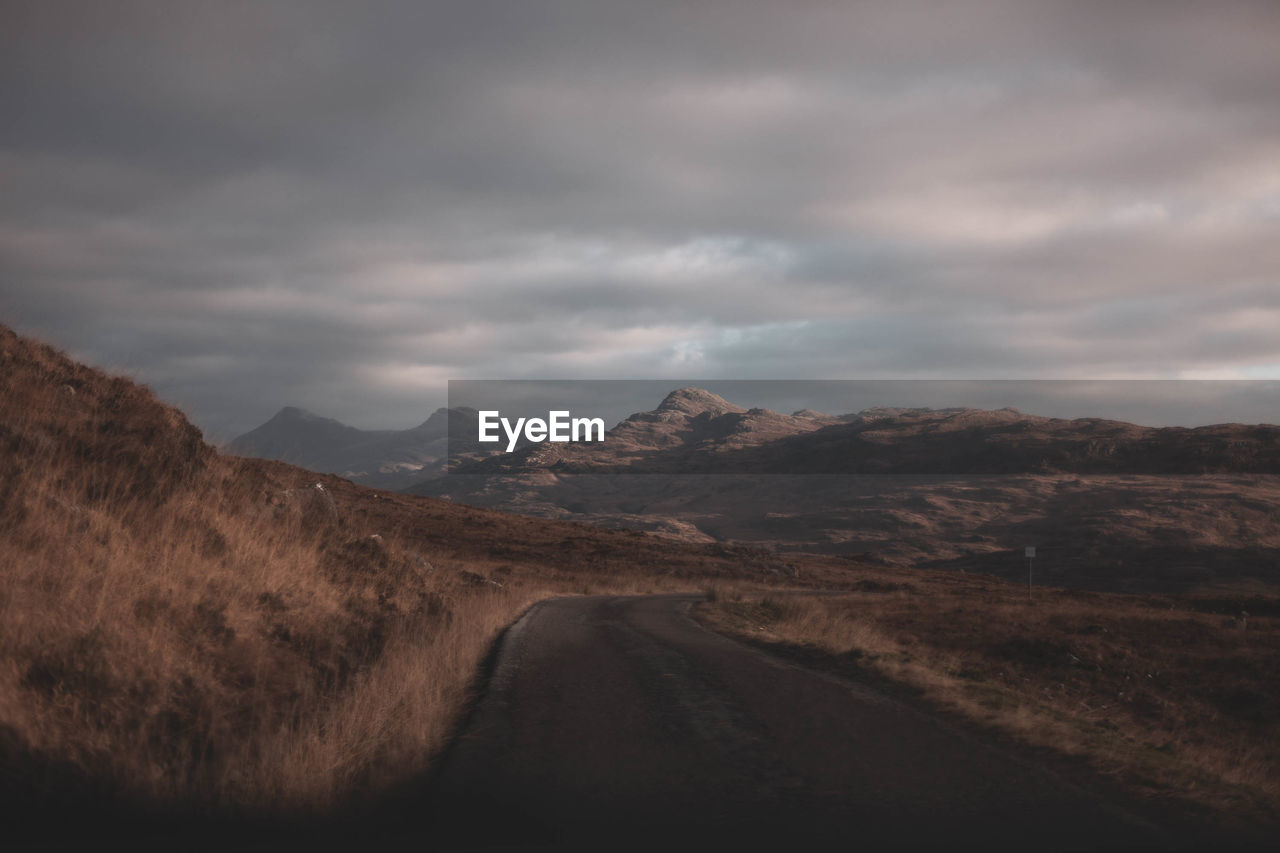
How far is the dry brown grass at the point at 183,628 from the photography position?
19.1ft

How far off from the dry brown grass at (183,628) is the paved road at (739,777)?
0.99 metres

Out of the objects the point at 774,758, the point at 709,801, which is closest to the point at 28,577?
the point at 709,801

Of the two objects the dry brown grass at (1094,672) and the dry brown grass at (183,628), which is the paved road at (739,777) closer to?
the dry brown grass at (183,628)

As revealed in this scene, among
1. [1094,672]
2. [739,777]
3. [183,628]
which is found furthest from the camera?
[1094,672]

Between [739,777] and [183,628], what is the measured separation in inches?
228

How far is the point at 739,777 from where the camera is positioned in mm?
6680

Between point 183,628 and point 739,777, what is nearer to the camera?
point 739,777

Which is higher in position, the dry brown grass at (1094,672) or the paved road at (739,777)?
the paved road at (739,777)

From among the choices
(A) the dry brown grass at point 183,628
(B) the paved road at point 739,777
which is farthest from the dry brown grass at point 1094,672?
(A) the dry brown grass at point 183,628

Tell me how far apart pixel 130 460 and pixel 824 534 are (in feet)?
583

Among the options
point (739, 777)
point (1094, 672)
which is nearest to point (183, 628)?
point (739, 777)

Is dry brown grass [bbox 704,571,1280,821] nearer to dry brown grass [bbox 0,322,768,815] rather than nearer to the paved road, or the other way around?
the paved road

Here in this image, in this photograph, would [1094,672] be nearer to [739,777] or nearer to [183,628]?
[739,777]

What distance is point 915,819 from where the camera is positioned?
576cm
